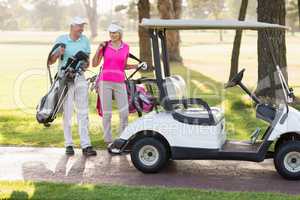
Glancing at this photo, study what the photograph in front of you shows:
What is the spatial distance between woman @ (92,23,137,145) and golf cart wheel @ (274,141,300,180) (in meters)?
2.14

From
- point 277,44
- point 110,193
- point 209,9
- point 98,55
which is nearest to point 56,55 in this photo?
point 98,55

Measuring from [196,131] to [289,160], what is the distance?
0.99 metres

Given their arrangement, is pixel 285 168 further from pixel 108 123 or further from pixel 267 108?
pixel 108 123

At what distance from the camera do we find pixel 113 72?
23.2ft

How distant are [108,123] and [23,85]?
11066 millimetres

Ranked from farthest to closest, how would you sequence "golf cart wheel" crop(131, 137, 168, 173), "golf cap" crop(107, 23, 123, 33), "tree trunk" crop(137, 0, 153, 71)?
"tree trunk" crop(137, 0, 153, 71), "golf cap" crop(107, 23, 123, 33), "golf cart wheel" crop(131, 137, 168, 173)

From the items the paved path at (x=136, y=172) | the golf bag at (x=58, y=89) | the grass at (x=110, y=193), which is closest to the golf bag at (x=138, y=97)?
the golf bag at (x=58, y=89)

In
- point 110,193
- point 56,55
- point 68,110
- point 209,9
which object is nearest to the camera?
point 110,193

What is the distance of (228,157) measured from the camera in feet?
19.5

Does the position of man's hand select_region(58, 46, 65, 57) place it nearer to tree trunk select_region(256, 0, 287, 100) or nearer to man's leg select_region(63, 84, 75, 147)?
man's leg select_region(63, 84, 75, 147)

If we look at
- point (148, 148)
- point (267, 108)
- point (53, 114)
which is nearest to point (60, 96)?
point (53, 114)

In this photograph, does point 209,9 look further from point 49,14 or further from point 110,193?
point 110,193

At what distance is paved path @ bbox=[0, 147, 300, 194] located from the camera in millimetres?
5719

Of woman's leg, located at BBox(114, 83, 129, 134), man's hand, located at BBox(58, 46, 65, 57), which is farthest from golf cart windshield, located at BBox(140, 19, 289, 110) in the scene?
man's hand, located at BBox(58, 46, 65, 57)
